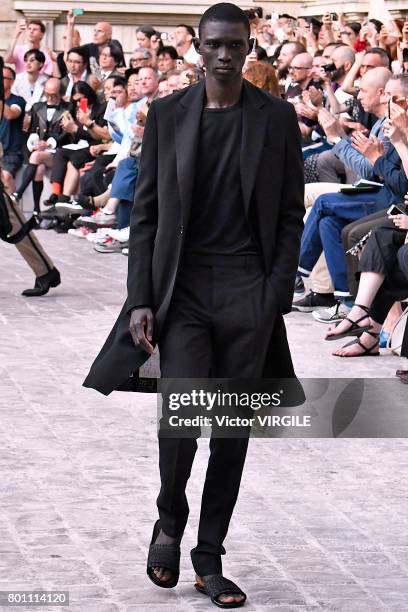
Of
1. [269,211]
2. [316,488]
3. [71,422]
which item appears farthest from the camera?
[71,422]

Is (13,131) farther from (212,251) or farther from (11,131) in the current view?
(212,251)

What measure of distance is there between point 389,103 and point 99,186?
7169 mm

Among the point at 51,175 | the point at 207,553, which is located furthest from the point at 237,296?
the point at 51,175

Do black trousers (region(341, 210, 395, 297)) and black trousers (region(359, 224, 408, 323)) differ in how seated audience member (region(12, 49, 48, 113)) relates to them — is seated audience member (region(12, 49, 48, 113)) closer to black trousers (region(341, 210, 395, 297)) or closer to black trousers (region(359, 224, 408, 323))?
black trousers (region(341, 210, 395, 297))

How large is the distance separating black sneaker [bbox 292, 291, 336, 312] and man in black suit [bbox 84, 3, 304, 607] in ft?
20.2

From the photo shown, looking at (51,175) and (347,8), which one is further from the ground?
(347,8)

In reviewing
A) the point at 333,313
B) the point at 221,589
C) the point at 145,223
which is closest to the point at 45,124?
the point at 333,313

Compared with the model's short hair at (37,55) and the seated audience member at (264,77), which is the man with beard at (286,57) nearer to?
the seated audience member at (264,77)

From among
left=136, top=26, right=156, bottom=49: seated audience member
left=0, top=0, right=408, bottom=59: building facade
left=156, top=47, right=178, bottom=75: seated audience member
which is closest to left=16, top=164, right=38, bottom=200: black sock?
left=156, top=47, right=178, bottom=75: seated audience member

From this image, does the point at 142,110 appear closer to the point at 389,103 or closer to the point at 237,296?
the point at 389,103

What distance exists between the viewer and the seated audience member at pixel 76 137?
54.3ft

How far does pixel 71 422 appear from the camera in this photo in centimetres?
716

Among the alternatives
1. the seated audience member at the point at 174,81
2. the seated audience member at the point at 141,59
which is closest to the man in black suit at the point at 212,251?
the seated audience member at the point at 174,81

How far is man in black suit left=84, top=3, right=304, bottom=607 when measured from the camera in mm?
4496
